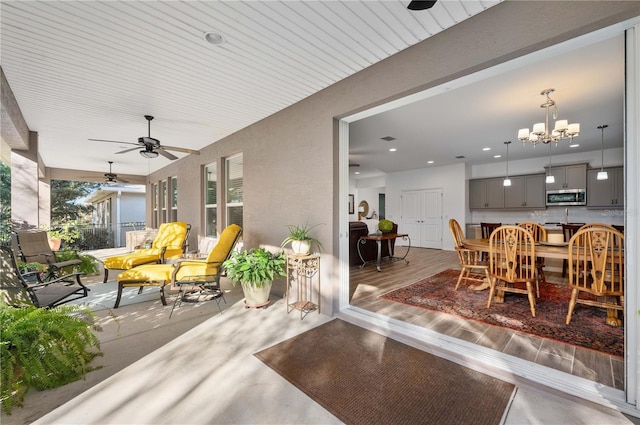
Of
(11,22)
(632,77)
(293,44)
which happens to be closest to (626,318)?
(632,77)

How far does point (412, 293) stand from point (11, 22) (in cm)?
478

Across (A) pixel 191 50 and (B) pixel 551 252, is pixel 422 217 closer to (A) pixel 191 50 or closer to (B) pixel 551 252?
(B) pixel 551 252

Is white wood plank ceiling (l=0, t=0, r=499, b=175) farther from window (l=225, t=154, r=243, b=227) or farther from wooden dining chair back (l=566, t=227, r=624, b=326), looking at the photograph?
wooden dining chair back (l=566, t=227, r=624, b=326)

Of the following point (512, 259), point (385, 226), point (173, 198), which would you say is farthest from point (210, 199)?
point (512, 259)

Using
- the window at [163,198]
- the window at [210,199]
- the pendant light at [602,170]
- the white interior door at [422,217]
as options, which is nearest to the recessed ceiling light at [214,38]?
the window at [210,199]

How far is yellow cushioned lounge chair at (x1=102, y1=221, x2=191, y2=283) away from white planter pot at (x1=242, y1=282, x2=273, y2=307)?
2272 millimetres

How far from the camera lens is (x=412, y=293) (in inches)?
148

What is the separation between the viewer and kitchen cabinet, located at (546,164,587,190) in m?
6.19

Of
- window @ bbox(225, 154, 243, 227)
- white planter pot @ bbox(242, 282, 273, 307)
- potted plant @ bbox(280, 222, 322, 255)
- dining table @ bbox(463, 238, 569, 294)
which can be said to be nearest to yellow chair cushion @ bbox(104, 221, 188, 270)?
window @ bbox(225, 154, 243, 227)

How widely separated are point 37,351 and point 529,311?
4.47 meters

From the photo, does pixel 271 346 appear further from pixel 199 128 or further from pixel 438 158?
pixel 438 158

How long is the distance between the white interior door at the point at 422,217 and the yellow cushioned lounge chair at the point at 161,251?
23.0ft

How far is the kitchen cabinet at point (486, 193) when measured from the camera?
7504 mm

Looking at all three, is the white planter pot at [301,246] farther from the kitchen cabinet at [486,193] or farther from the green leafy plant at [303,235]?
the kitchen cabinet at [486,193]
